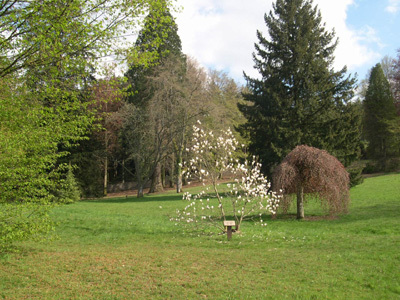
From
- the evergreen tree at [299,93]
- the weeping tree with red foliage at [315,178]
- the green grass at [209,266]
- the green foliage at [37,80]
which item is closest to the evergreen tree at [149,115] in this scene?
the evergreen tree at [299,93]

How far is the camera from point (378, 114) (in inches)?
1561

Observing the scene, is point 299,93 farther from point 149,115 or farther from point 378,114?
point 378,114

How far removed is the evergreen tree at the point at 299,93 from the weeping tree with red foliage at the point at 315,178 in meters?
7.68

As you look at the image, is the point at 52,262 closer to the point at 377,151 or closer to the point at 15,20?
the point at 15,20

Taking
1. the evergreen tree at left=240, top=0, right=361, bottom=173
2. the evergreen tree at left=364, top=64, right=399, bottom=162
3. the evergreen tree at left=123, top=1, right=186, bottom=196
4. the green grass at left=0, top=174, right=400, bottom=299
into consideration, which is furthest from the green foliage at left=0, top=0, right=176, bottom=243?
the evergreen tree at left=364, top=64, right=399, bottom=162

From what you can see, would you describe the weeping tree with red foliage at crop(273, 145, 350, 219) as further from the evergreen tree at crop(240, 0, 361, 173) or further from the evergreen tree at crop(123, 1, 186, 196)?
the evergreen tree at crop(123, 1, 186, 196)

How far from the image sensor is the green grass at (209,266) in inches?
203

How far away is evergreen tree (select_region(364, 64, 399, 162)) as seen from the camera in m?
38.4

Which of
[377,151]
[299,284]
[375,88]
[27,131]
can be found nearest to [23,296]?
[27,131]

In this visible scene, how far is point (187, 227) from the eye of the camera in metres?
12.0

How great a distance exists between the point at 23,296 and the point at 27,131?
289 cm

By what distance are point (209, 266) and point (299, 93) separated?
62.0 ft

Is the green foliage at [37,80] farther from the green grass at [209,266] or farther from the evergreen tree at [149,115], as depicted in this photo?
the evergreen tree at [149,115]

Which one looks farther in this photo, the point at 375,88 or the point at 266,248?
the point at 375,88
